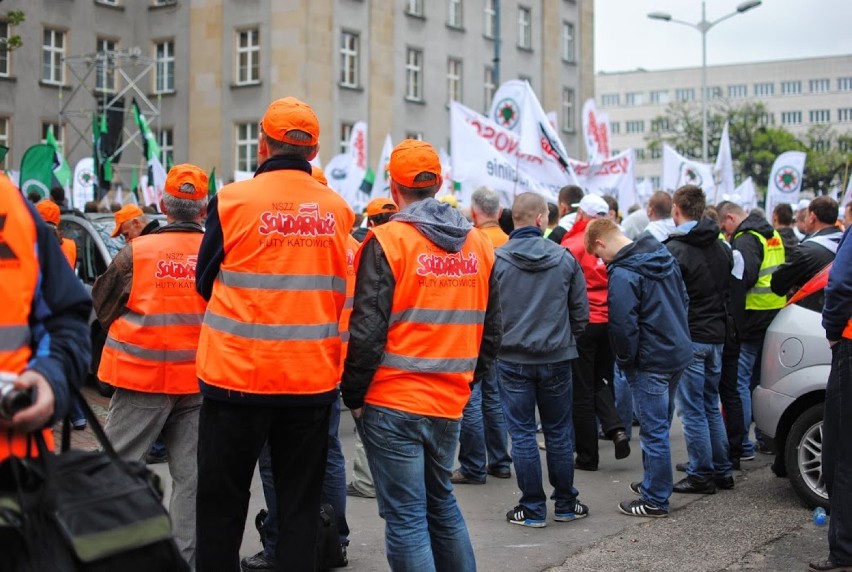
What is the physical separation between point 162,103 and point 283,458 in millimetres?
38660

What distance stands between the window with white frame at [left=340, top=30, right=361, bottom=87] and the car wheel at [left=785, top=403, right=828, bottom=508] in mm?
33447

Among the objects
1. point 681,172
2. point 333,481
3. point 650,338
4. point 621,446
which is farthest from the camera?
point 681,172

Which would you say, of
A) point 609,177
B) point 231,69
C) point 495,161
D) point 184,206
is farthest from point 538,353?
point 231,69

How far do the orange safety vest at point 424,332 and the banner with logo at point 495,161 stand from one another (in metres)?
8.70

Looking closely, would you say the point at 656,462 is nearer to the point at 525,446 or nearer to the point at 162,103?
the point at 525,446

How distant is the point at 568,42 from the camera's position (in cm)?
5278

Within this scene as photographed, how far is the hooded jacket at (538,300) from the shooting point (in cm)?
713

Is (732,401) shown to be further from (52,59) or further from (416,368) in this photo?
(52,59)

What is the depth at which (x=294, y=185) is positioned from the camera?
15.3ft

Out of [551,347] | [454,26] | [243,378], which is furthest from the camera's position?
[454,26]

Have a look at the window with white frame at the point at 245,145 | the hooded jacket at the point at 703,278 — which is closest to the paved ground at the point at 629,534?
the hooded jacket at the point at 703,278

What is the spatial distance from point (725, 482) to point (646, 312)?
174cm

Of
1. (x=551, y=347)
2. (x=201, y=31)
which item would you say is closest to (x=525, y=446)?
(x=551, y=347)

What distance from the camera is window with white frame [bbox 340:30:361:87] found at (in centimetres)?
4000
